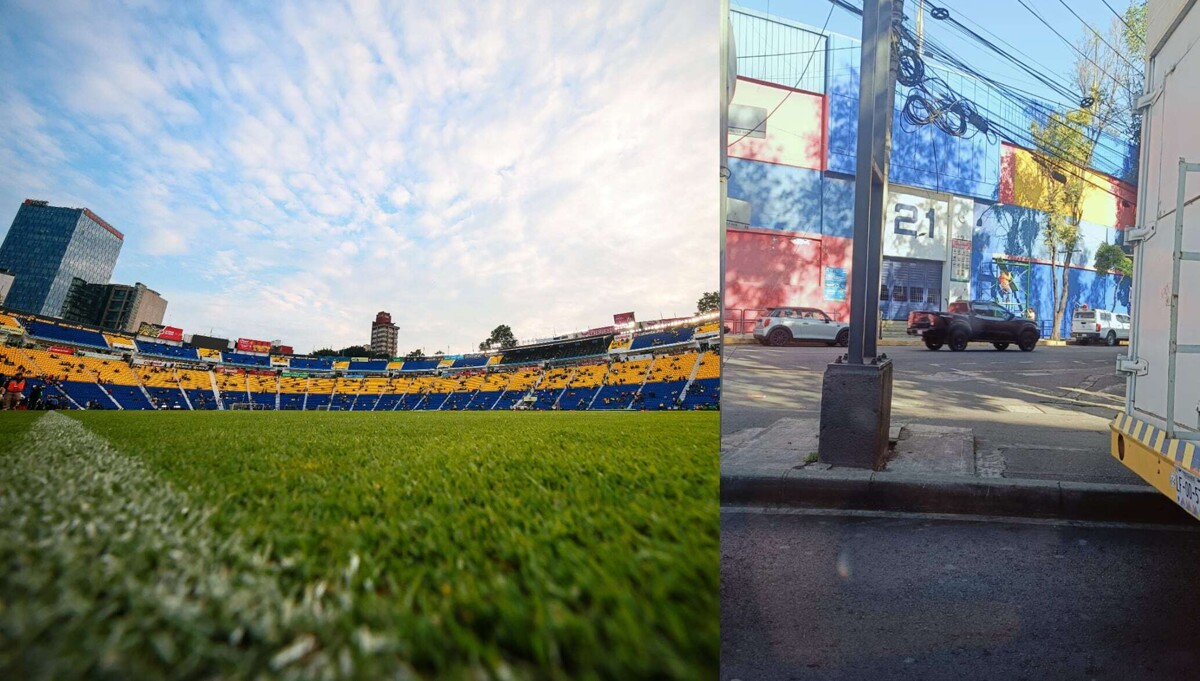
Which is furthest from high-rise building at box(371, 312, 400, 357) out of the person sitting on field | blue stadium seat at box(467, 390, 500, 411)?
blue stadium seat at box(467, 390, 500, 411)

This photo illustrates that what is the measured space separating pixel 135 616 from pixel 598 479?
42 centimetres

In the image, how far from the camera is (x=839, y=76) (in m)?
2.96

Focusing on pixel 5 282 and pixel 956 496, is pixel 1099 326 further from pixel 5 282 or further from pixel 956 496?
pixel 5 282

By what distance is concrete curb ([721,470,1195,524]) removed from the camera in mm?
2756

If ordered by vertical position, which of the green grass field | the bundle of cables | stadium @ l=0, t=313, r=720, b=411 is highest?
the bundle of cables

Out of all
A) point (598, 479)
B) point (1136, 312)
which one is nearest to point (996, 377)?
point (1136, 312)

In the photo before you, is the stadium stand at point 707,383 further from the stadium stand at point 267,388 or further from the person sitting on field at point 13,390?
the stadium stand at point 267,388

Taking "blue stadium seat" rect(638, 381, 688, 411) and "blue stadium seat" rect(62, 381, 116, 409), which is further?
"blue stadium seat" rect(638, 381, 688, 411)

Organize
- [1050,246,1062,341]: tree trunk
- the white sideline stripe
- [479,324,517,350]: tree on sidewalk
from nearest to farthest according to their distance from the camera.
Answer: the white sideline stripe
[479,324,517,350]: tree on sidewalk
[1050,246,1062,341]: tree trunk

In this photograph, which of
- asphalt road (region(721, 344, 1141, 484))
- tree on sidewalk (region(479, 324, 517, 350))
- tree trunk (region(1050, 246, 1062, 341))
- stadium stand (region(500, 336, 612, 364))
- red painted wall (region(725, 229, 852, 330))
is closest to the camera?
tree on sidewalk (region(479, 324, 517, 350))

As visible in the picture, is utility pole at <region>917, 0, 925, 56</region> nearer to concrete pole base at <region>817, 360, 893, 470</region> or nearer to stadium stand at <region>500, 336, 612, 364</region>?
concrete pole base at <region>817, 360, 893, 470</region>

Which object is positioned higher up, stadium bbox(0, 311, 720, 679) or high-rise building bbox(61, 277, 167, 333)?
high-rise building bbox(61, 277, 167, 333)

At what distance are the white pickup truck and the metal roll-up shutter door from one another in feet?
3.59

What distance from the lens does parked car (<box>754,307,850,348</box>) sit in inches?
100
